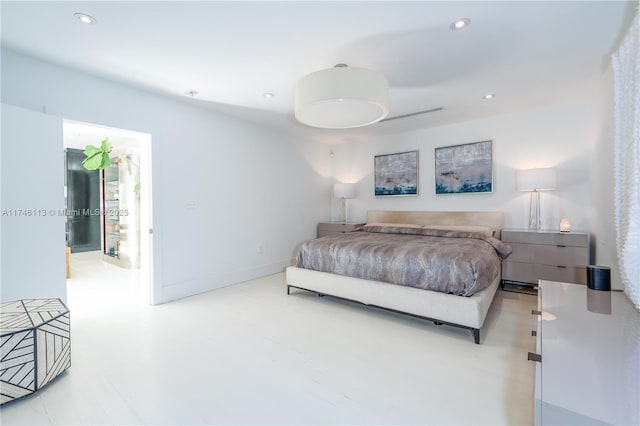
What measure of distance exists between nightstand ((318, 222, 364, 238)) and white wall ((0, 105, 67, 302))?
377 centimetres

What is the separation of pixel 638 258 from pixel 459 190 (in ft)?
8.87

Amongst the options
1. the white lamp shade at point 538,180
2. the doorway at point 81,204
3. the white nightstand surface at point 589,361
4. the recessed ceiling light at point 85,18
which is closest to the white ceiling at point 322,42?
the recessed ceiling light at point 85,18

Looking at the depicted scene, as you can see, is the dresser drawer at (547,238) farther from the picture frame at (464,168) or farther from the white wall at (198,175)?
the white wall at (198,175)

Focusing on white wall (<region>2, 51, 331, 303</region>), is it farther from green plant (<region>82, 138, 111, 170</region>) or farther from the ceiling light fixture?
green plant (<region>82, 138, 111, 170</region>)

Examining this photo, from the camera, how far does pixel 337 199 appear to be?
597cm

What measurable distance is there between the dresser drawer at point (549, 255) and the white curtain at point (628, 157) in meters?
1.31

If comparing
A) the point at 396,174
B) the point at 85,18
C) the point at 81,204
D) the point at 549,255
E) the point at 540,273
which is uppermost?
the point at 85,18

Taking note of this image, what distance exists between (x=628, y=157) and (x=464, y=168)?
2378mm

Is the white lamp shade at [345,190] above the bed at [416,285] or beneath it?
above

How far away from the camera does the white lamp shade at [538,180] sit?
351 centimetres

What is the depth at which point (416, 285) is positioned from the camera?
103 inches

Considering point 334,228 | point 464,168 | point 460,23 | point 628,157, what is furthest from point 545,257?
point 334,228

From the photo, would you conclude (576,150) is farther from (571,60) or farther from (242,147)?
(242,147)

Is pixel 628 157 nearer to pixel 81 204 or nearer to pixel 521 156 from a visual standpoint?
pixel 521 156
